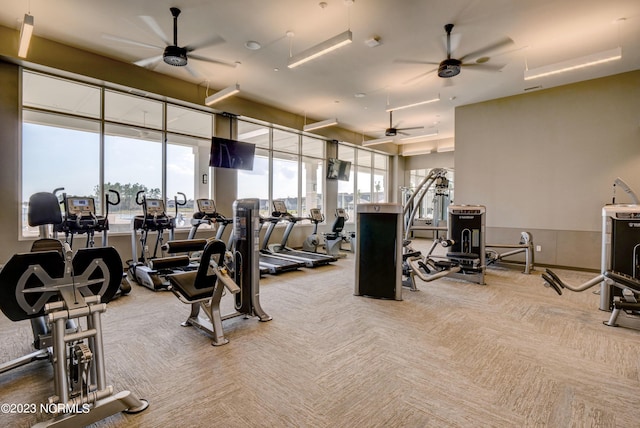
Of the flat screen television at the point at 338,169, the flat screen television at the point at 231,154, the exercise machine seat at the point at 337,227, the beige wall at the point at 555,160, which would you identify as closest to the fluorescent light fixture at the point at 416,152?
the flat screen television at the point at 338,169

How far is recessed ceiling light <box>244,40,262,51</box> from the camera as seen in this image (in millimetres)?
4930

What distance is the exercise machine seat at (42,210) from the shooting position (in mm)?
3266

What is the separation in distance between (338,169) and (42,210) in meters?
7.95

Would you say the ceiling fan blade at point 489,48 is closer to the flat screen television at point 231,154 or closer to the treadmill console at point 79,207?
the flat screen television at point 231,154

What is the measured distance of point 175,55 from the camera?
424 centimetres

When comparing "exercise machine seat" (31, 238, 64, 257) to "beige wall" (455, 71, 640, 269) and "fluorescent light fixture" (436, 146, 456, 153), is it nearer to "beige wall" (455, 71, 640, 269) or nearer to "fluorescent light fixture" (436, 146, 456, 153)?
"beige wall" (455, 71, 640, 269)

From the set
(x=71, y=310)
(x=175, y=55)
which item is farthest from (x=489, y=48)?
(x=71, y=310)

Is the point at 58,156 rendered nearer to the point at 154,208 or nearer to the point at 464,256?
the point at 154,208

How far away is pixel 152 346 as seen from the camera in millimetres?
2826

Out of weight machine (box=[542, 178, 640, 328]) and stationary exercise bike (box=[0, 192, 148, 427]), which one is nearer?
stationary exercise bike (box=[0, 192, 148, 427])

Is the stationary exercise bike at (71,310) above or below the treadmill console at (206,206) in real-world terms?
below

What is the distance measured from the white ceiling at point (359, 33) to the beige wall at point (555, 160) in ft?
1.57

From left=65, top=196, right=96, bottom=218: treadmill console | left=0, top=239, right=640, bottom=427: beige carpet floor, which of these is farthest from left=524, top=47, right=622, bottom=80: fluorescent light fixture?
left=65, top=196, right=96, bottom=218: treadmill console

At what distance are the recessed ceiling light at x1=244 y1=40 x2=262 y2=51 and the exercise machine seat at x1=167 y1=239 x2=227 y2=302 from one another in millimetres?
3591
